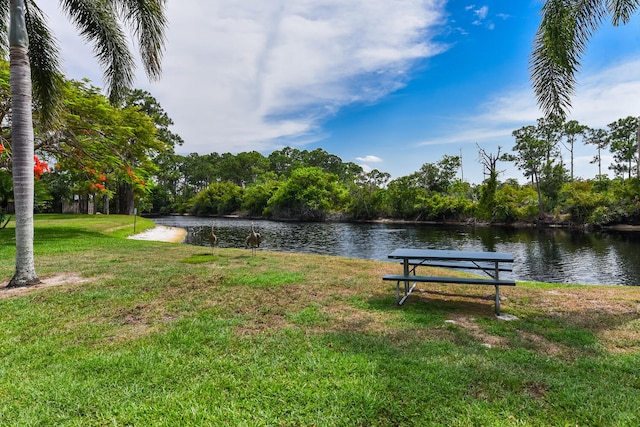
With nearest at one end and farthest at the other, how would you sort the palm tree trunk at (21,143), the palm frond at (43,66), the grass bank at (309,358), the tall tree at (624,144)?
the grass bank at (309,358) < the palm tree trunk at (21,143) < the palm frond at (43,66) < the tall tree at (624,144)

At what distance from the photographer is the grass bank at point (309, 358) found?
2.48m

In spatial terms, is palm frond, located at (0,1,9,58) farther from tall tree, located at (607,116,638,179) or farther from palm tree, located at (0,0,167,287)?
tall tree, located at (607,116,638,179)

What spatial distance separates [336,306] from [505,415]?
9.55 feet

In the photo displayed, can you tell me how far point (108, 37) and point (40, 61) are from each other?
177 cm

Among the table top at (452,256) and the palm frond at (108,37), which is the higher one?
the palm frond at (108,37)

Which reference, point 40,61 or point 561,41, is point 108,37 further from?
point 561,41

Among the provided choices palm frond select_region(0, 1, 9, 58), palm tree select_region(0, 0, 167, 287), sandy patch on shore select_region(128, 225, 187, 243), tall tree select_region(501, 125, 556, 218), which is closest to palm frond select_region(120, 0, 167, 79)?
palm tree select_region(0, 0, 167, 287)

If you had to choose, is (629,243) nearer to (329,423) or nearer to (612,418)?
(612,418)

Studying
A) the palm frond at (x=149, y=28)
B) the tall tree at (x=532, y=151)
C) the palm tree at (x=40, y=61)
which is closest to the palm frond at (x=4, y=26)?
the palm tree at (x=40, y=61)

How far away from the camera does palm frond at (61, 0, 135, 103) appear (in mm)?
8297

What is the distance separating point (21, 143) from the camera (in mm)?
6066

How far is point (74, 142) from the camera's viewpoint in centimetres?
1299

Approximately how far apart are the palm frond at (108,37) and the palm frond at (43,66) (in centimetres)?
74

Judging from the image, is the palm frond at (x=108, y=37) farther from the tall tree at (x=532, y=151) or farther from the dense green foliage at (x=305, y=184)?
the tall tree at (x=532, y=151)
